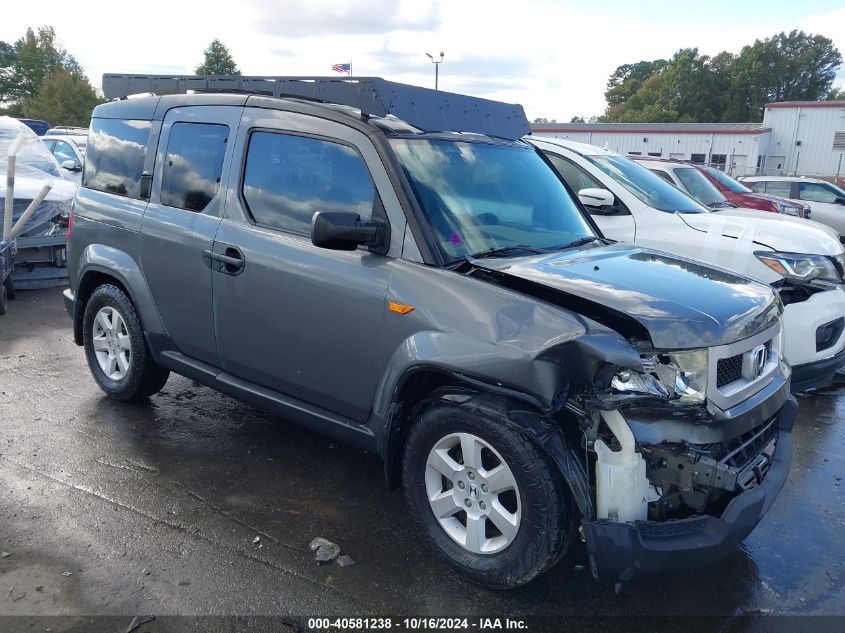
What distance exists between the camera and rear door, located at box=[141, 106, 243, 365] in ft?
12.9

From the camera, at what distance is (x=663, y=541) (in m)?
2.53

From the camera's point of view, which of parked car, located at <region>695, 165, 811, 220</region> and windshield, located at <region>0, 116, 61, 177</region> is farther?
parked car, located at <region>695, 165, 811, 220</region>

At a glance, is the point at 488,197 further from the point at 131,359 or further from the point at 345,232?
the point at 131,359

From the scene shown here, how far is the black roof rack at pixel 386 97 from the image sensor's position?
3461mm

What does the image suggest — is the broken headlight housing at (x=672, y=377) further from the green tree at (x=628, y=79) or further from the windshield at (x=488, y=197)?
the green tree at (x=628, y=79)

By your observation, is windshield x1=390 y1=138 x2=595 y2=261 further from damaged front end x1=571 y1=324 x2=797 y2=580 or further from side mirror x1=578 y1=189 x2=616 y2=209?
side mirror x1=578 y1=189 x2=616 y2=209

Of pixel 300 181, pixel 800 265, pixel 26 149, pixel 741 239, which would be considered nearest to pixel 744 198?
pixel 741 239

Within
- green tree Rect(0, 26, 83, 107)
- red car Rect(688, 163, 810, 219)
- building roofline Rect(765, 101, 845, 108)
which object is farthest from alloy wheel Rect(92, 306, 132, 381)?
green tree Rect(0, 26, 83, 107)

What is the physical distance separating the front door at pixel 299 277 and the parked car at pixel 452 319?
0.5 inches

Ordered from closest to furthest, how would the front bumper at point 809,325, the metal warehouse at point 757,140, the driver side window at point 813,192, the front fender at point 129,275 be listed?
the front fender at point 129,275 → the front bumper at point 809,325 → the driver side window at point 813,192 → the metal warehouse at point 757,140

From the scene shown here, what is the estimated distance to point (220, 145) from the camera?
13.0 feet

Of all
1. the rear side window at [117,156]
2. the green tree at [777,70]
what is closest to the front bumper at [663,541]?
the rear side window at [117,156]

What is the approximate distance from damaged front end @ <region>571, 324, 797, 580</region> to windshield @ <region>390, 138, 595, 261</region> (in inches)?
41.3

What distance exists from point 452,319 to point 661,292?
0.94 m
